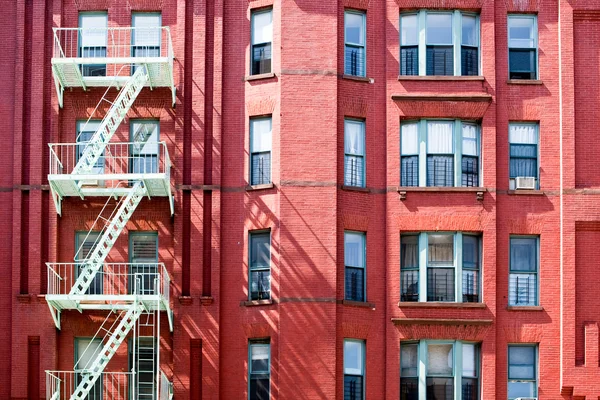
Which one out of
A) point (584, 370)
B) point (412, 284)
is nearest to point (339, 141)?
point (412, 284)

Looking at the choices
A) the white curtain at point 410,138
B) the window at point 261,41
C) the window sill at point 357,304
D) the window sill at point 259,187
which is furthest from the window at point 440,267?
the window at point 261,41

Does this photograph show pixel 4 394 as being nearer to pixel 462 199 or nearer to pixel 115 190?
pixel 115 190

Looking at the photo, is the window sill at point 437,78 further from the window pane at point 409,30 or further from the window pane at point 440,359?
the window pane at point 440,359

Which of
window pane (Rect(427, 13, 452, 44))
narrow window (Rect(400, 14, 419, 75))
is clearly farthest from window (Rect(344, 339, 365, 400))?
window pane (Rect(427, 13, 452, 44))

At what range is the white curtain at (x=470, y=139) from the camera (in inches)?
1865

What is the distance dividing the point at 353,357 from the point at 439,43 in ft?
33.2

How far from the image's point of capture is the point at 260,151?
155ft

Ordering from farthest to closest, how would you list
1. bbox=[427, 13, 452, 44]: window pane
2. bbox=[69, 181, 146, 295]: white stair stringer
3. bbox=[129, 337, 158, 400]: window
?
bbox=[427, 13, 452, 44]: window pane, bbox=[129, 337, 158, 400]: window, bbox=[69, 181, 146, 295]: white stair stringer

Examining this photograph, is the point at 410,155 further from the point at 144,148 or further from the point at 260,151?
the point at 144,148

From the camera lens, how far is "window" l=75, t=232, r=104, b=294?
46.9 meters

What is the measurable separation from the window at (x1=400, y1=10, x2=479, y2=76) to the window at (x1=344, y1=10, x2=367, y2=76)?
47.8 inches

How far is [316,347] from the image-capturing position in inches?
1785

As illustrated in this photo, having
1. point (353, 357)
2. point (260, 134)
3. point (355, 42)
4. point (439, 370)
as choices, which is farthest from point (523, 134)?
point (353, 357)

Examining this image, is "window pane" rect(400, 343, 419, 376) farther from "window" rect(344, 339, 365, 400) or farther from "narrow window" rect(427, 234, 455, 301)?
"narrow window" rect(427, 234, 455, 301)
